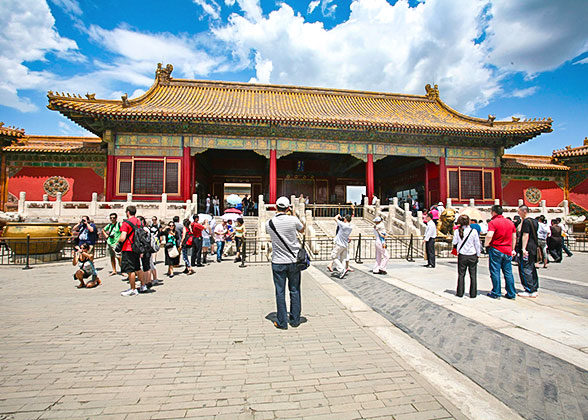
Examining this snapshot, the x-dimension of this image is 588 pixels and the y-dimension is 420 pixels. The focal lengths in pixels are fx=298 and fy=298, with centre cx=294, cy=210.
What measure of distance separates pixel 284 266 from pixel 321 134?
14.3m

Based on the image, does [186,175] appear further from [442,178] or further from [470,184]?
[470,184]

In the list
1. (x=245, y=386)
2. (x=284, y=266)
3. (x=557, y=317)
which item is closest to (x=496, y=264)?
(x=557, y=317)

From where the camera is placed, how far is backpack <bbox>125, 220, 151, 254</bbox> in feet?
17.1

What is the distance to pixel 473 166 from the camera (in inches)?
710

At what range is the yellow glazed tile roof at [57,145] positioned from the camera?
16125 mm

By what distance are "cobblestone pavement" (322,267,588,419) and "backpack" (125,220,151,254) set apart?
409 centimetres

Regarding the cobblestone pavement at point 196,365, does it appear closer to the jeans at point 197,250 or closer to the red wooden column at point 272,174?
the jeans at point 197,250

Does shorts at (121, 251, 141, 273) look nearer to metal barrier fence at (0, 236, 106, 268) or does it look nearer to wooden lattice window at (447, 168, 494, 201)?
metal barrier fence at (0, 236, 106, 268)

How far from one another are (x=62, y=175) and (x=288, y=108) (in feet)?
44.5

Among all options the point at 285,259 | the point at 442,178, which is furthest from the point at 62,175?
the point at 442,178

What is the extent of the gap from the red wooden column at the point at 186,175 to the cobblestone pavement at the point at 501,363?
13.5 m

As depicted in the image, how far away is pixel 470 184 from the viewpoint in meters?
18.0

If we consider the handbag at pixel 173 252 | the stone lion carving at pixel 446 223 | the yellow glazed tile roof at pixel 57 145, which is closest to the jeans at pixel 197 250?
the handbag at pixel 173 252

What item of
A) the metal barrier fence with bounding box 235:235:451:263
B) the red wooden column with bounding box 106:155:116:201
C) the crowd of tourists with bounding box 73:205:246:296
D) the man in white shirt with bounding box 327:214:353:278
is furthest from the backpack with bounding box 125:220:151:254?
the red wooden column with bounding box 106:155:116:201
